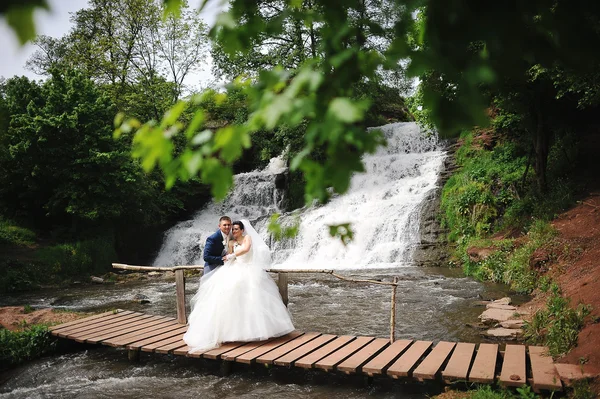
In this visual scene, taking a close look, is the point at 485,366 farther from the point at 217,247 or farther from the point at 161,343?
the point at 161,343

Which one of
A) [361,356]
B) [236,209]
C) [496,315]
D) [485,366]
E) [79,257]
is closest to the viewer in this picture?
[485,366]

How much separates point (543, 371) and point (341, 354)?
257 centimetres

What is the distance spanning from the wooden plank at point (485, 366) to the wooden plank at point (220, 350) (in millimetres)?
3438

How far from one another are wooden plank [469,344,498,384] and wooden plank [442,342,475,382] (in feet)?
0.28

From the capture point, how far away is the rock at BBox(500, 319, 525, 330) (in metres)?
8.61

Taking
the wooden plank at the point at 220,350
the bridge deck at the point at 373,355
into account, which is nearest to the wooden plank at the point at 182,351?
the bridge deck at the point at 373,355

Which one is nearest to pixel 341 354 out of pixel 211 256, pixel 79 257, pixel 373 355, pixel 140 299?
pixel 373 355

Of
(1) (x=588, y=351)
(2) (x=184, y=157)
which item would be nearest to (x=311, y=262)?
(1) (x=588, y=351)

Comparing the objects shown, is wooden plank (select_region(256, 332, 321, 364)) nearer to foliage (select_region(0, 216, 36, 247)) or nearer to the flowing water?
the flowing water

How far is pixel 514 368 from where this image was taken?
5.53 m

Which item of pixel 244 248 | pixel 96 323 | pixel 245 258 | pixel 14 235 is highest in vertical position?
pixel 14 235

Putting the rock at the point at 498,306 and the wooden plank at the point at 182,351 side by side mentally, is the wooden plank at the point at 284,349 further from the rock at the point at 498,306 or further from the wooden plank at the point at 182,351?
the rock at the point at 498,306

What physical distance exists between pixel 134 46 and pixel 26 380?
27.6 meters

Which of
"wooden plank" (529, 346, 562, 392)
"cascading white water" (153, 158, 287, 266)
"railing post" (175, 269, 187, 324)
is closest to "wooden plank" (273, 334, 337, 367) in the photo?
"railing post" (175, 269, 187, 324)
